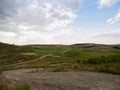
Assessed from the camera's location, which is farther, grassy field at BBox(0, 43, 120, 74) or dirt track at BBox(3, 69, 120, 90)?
grassy field at BBox(0, 43, 120, 74)

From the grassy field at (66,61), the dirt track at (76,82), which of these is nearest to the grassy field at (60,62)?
the grassy field at (66,61)

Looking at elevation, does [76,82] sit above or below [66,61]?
above

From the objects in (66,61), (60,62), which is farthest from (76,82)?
(66,61)

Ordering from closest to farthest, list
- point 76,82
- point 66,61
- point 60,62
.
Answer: point 76,82, point 60,62, point 66,61

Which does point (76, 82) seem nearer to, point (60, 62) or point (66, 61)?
point (60, 62)

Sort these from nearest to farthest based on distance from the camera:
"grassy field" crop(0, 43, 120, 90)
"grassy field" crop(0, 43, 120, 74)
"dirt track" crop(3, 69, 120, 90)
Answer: "dirt track" crop(3, 69, 120, 90), "grassy field" crop(0, 43, 120, 90), "grassy field" crop(0, 43, 120, 74)

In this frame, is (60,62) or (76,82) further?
(60,62)

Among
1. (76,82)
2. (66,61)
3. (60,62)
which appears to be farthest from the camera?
(66,61)

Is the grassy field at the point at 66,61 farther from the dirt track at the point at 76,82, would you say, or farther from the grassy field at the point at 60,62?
the dirt track at the point at 76,82

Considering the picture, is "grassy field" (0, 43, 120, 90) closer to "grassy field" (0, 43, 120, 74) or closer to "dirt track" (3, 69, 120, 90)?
"grassy field" (0, 43, 120, 74)

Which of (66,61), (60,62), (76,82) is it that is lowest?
(60,62)

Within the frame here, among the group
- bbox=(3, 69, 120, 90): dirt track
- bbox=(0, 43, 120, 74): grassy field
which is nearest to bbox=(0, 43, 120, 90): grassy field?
bbox=(0, 43, 120, 74): grassy field

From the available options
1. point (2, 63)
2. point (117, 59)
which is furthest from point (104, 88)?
point (2, 63)

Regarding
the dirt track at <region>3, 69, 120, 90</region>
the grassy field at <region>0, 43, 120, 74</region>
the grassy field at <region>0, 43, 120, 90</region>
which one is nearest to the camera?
the dirt track at <region>3, 69, 120, 90</region>
